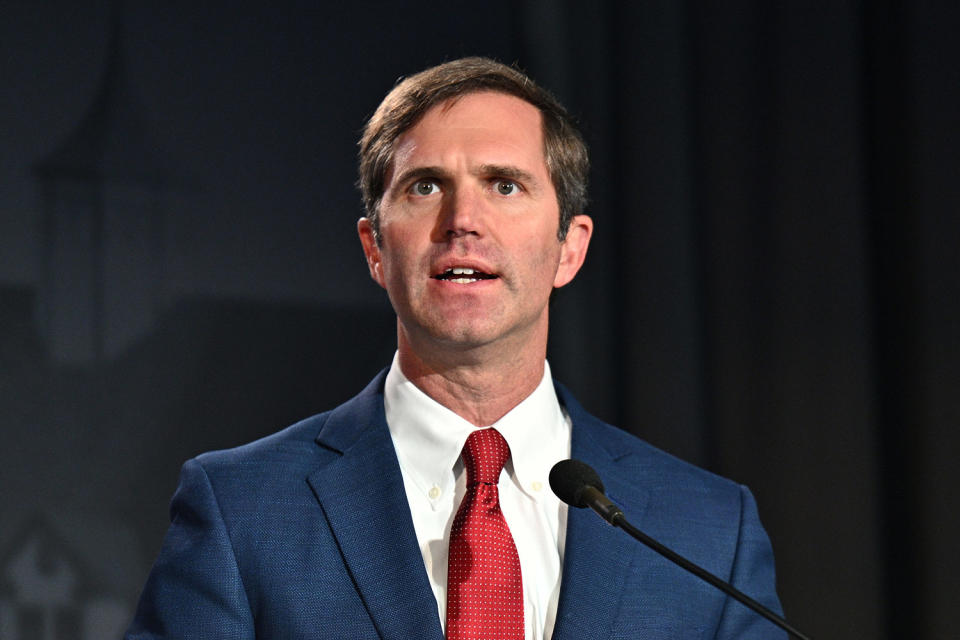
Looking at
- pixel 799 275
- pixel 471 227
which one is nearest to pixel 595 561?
pixel 471 227

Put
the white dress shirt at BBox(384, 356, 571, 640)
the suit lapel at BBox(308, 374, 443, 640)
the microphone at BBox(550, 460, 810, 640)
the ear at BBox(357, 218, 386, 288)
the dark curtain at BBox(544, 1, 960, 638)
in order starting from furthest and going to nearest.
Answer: the dark curtain at BBox(544, 1, 960, 638) → the ear at BBox(357, 218, 386, 288) → the white dress shirt at BBox(384, 356, 571, 640) → the suit lapel at BBox(308, 374, 443, 640) → the microphone at BBox(550, 460, 810, 640)

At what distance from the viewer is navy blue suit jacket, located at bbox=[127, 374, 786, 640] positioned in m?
1.62

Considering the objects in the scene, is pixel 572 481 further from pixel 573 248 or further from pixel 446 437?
pixel 573 248

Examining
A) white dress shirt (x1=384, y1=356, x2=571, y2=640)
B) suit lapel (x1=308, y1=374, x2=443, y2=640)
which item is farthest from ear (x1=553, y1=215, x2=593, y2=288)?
suit lapel (x1=308, y1=374, x2=443, y2=640)

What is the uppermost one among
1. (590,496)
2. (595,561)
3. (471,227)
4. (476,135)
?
(476,135)

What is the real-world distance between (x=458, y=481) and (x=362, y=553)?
21cm

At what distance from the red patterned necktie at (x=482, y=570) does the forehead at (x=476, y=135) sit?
501 mm

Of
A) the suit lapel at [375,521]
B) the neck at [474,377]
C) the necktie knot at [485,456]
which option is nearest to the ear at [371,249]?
the neck at [474,377]

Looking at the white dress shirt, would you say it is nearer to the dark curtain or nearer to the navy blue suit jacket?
the navy blue suit jacket

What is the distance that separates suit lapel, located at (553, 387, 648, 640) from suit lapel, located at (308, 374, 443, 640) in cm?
21

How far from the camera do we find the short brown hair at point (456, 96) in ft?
6.23

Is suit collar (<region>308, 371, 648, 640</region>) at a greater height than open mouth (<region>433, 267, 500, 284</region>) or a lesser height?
lesser

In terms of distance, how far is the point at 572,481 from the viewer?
1.45 m

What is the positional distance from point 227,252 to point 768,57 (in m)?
1.33
